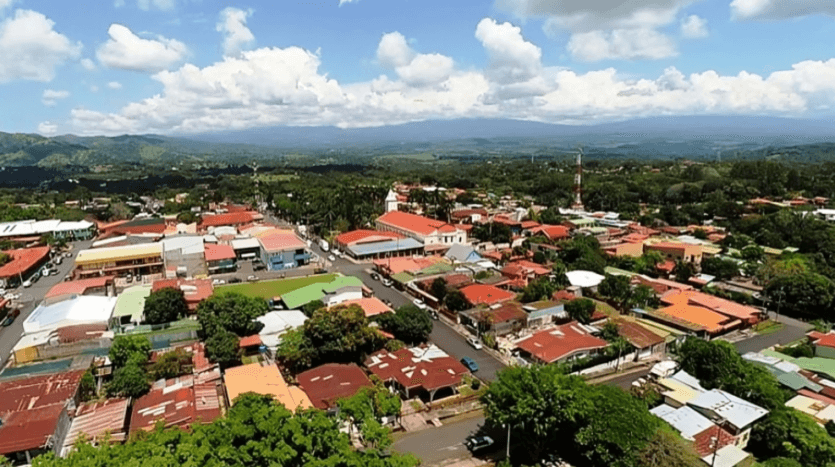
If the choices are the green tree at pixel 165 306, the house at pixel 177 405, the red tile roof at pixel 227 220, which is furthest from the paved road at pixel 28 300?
the red tile roof at pixel 227 220

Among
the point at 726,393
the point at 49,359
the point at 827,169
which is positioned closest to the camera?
the point at 726,393

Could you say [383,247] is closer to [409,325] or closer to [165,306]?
[409,325]

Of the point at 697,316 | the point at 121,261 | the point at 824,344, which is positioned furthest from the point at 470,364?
the point at 121,261

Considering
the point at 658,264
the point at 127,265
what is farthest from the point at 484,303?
the point at 127,265

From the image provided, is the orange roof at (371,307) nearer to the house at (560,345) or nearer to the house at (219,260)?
the house at (560,345)

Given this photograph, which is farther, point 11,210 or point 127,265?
point 11,210

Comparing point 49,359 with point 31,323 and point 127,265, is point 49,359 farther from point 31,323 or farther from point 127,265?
point 127,265

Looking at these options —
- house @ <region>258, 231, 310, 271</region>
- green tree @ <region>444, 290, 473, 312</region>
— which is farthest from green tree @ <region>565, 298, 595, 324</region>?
house @ <region>258, 231, 310, 271</region>
